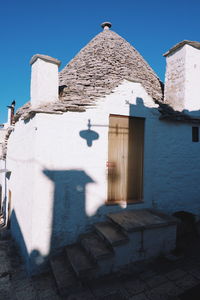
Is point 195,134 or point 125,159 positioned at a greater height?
point 195,134

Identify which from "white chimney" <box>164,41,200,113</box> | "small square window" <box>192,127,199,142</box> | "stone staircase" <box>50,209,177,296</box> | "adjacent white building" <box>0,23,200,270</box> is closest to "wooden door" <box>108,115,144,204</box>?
"adjacent white building" <box>0,23,200,270</box>

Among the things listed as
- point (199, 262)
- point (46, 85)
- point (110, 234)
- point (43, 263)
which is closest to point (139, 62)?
point (46, 85)

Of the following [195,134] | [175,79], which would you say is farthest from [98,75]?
[195,134]

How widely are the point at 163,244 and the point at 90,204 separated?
226cm

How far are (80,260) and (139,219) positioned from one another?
6.06 ft

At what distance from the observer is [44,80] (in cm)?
513

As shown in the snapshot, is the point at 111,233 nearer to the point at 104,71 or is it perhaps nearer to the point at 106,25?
the point at 104,71

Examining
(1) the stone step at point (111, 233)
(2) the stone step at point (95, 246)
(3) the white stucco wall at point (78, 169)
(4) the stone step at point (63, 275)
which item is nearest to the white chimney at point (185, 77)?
(3) the white stucco wall at point (78, 169)

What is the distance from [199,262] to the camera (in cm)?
427

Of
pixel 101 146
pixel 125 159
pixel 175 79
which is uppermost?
pixel 175 79

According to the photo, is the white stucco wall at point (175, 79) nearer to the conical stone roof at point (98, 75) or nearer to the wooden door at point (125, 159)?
the conical stone roof at point (98, 75)

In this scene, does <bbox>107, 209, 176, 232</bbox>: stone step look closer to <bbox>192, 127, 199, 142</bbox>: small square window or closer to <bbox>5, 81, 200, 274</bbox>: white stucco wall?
<bbox>5, 81, 200, 274</bbox>: white stucco wall

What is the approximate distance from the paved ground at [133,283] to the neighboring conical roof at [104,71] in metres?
4.63

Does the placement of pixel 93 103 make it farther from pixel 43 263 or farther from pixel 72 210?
pixel 43 263
